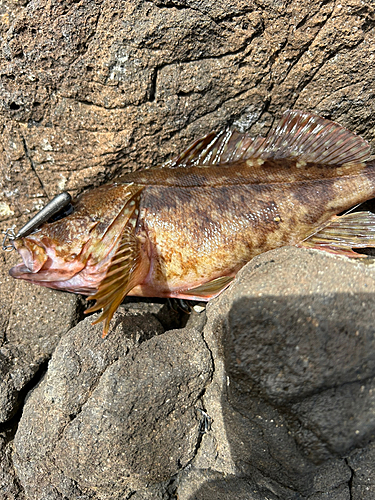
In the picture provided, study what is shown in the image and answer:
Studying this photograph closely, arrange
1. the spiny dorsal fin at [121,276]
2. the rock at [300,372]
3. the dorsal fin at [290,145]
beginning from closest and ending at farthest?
the rock at [300,372], the spiny dorsal fin at [121,276], the dorsal fin at [290,145]

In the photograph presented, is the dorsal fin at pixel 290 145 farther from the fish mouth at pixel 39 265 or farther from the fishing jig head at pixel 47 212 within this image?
the fish mouth at pixel 39 265

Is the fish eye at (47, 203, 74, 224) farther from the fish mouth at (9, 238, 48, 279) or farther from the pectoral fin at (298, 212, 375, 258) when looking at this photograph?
the pectoral fin at (298, 212, 375, 258)

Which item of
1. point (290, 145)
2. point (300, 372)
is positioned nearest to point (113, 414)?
point (300, 372)

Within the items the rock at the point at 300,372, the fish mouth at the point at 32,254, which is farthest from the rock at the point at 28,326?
the rock at the point at 300,372

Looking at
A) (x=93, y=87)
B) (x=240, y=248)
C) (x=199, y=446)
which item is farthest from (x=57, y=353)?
(x=93, y=87)

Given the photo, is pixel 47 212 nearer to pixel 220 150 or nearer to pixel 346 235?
pixel 220 150

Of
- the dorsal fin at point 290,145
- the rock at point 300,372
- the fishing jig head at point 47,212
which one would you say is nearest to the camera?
→ the rock at point 300,372

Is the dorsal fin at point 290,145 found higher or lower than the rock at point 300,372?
higher

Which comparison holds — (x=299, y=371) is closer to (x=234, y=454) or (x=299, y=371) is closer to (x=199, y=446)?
(x=234, y=454)
